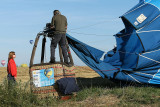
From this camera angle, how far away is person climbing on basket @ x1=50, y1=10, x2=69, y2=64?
780 cm

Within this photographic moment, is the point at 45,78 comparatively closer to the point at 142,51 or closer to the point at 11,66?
the point at 11,66

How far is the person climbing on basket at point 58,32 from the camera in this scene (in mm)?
7801

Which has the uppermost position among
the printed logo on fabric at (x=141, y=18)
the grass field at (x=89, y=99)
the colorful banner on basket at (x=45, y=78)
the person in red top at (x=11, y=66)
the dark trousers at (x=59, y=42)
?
the printed logo on fabric at (x=141, y=18)

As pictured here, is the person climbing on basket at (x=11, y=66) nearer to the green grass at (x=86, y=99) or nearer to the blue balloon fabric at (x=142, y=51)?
the green grass at (x=86, y=99)

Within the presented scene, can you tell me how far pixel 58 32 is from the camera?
7809 mm

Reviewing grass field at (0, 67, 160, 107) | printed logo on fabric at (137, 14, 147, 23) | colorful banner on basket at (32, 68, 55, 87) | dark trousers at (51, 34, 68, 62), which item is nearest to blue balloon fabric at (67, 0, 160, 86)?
printed logo on fabric at (137, 14, 147, 23)

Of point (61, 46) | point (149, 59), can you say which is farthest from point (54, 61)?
point (149, 59)

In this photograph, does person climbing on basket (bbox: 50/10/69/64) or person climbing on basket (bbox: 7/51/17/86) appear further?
person climbing on basket (bbox: 7/51/17/86)

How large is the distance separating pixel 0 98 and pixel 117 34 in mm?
6893

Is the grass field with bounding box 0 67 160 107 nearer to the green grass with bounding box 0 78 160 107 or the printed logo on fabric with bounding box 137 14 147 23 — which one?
the green grass with bounding box 0 78 160 107

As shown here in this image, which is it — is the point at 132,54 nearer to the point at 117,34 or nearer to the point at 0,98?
the point at 117,34

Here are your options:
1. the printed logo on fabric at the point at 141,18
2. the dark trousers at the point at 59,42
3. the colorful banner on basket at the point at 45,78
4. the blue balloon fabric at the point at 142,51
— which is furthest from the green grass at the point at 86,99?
the printed logo on fabric at the point at 141,18

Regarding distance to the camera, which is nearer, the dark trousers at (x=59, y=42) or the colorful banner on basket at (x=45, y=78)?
the colorful banner on basket at (x=45, y=78)

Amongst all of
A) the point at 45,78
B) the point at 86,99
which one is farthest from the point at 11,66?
the point at 86,99
